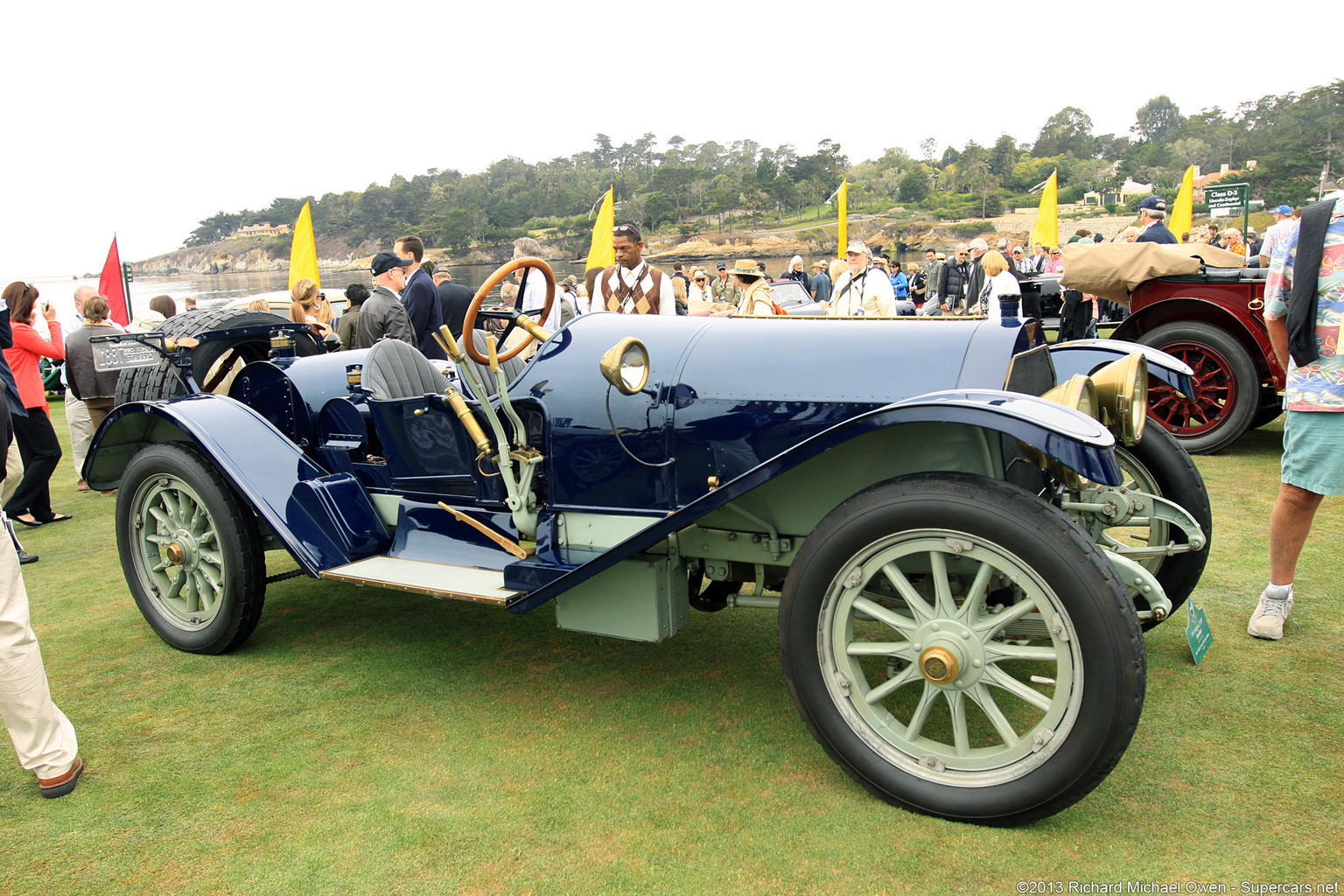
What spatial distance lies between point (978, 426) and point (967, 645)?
1.96 feet

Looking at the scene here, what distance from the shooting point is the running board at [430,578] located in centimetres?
284

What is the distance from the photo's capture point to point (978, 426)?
2207mm

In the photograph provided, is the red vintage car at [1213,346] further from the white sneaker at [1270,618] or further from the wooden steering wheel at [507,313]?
the wooden steering wheel at [507,313]

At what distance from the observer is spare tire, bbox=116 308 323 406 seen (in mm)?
4414

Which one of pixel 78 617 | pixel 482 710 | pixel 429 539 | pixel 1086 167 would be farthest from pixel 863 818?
pixel 1086 167

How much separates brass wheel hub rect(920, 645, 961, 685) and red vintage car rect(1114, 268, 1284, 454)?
466cm

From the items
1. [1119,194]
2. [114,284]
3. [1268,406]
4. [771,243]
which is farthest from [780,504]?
[1119,194]

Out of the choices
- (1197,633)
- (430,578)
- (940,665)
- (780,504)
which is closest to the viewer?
(940,665)

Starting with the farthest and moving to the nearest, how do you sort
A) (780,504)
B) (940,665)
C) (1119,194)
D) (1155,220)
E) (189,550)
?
(1119,194), (1155,220), (189,550), (780,504), (940,665)

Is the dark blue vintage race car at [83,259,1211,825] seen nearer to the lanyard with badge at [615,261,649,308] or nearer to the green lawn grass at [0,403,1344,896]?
the green lawn grass at [0,403,1344,896]

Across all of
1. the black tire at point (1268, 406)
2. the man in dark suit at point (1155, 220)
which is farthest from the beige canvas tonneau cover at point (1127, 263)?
the man in dark suit at point (1155, 220)

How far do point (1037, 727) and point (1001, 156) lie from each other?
116m

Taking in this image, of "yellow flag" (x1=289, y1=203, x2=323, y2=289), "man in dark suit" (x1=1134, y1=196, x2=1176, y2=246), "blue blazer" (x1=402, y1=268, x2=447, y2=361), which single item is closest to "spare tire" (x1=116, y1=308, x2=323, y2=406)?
"blue blazer" (x1=402, y1=268, x2=447, y2=361)

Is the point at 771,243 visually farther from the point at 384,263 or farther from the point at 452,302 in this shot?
A: the point at 384,263
